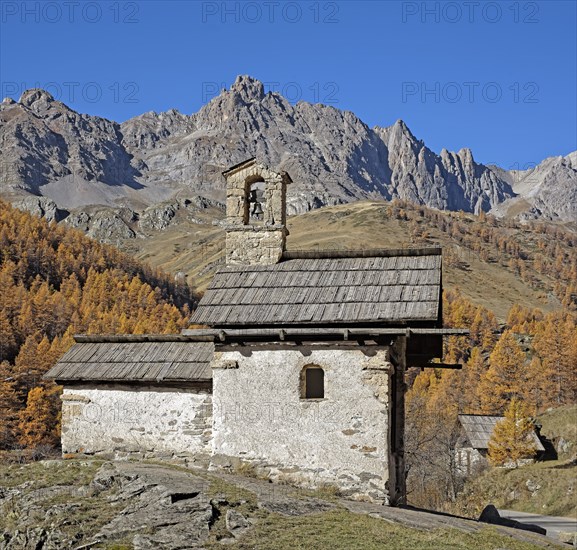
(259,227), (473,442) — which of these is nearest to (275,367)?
(259,227)

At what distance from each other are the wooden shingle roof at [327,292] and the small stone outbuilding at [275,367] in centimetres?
4

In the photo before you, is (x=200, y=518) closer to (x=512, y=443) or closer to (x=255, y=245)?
(x=255, y=245)

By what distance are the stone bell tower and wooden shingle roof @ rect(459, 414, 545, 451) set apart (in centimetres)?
4241

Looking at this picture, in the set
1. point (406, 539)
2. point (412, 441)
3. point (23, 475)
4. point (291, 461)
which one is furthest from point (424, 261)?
point (412, 441)

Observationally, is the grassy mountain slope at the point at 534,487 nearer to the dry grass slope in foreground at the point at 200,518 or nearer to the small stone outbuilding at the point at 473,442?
the small stone outbuilding at the point at 473,442

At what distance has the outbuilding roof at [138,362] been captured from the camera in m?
19.5

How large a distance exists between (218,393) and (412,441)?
28942 millimetres

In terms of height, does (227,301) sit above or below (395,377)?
above

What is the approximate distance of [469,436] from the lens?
59469 millimetres

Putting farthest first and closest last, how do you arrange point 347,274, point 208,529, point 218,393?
point 347,274, point 218,393, point 208,529

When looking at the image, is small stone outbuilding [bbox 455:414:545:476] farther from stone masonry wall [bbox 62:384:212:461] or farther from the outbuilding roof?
stone masonry wall [bbox 62:384:212:461]

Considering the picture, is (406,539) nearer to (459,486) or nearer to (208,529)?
(208,529)

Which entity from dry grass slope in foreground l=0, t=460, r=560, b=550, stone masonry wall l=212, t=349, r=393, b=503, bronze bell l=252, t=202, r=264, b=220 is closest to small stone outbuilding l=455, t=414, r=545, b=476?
bronze bell l=252, t=202, r=264, b=220

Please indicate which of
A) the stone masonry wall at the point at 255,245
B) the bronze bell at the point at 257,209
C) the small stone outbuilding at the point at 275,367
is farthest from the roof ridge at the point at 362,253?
the bronze bell at the point at 257,209
